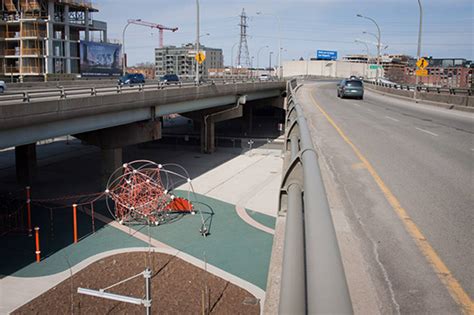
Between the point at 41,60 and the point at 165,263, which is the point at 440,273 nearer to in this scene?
the point at 165,263

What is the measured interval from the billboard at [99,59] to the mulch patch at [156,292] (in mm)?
70220

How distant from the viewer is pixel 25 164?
33156 millimetres

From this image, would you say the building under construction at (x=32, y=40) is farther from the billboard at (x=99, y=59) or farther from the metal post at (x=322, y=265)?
the metal post at (x=322, y=265)

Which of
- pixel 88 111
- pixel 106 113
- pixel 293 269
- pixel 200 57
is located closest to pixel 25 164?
pixel 106 113

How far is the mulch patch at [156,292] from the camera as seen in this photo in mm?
14266

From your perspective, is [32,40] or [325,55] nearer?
[32,40]

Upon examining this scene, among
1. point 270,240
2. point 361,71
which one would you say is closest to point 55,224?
point 270,240

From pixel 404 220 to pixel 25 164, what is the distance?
1273 inches

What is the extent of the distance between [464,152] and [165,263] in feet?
38.5

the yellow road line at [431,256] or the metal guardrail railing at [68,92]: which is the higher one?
the metal guardrail railing at [68,92]

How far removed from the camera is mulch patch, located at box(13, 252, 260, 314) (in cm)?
1427

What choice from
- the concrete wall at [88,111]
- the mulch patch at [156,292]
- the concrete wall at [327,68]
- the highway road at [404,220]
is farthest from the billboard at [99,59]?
the concrete wall at [327,68]

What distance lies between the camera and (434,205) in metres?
6.81

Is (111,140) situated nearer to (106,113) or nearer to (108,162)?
(108,162)
